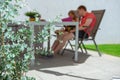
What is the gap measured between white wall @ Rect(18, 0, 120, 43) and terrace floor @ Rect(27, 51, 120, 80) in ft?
7.97

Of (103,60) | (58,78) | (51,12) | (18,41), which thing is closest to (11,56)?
(18,41)

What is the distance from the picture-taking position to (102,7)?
33.5ft

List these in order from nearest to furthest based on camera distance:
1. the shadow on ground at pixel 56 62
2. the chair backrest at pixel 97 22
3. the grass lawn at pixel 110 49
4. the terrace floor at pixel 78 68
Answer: the terrace floor at pixel 78 68 → the shadow on ground at pixel 56 62 → the chair backrest at pixel 97 22 → the grass lawn at pixel 110 49

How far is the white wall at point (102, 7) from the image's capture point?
9391 mm

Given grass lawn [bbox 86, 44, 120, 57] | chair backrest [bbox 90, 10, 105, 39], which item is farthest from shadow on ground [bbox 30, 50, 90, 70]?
grass lawn [bbox 86, 44, 120, 57]

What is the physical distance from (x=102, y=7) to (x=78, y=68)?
186 inches

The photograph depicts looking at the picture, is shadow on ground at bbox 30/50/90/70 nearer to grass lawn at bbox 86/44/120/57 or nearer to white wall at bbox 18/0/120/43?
grass lawn at bbox 86/44/120/57

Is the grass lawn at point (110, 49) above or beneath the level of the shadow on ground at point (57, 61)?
beneath

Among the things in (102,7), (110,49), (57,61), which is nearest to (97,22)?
(57,61)

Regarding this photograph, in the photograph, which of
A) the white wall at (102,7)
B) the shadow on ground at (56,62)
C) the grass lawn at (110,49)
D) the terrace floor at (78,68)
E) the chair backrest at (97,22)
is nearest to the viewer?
the terrace floor at (78,68)

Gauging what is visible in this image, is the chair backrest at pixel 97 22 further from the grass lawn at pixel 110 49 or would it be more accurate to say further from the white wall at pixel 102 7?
the white wall at pixel 102 7

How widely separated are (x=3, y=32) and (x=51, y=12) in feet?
22.9

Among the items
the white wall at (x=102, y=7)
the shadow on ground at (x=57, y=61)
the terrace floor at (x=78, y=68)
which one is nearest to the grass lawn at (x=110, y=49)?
the terrace floor at (x=78, y=68)

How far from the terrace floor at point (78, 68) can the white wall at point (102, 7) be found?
2.43m
